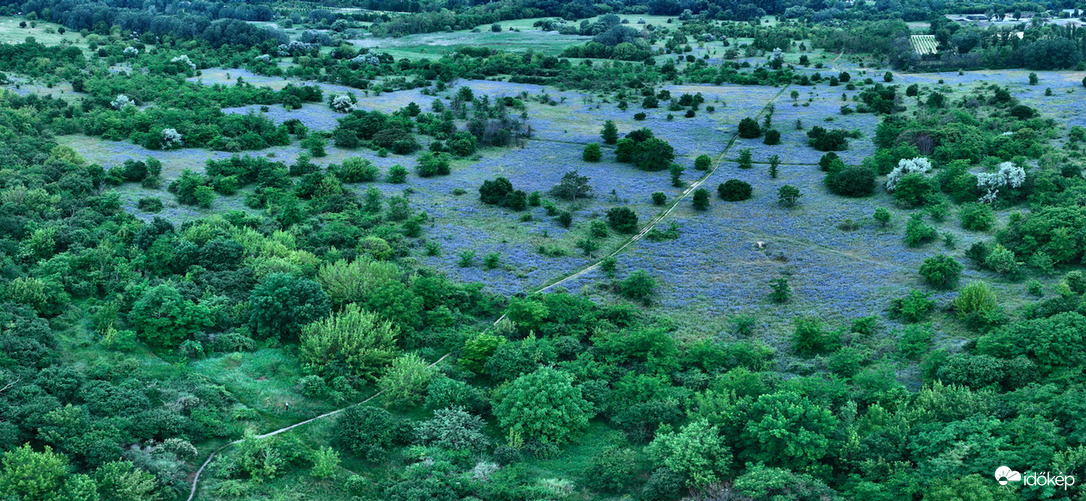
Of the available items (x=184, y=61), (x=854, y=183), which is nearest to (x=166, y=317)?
(x=854, y=183)

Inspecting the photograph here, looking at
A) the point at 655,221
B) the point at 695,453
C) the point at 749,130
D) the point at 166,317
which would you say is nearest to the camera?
the point at 695,453

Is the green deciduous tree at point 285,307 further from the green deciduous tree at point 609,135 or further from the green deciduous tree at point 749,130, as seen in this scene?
the green deciduous tree at point 749,130

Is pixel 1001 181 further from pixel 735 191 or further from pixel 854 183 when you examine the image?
pixel 735 191

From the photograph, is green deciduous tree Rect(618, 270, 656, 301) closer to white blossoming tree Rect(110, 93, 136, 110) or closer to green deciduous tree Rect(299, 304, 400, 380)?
green deciduous tree Rect(299, 304, 400, 380)

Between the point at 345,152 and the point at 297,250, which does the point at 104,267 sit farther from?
the point at 345,152

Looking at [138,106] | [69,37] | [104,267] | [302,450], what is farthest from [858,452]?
[69,37]

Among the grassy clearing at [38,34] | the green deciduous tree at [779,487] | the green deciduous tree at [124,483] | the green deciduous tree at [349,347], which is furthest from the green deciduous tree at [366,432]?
the grassy clearing at [38,34]

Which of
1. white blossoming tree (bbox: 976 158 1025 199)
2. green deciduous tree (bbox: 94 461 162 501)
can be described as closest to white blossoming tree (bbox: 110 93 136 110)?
green deciduous tree (bbox: 94 461 162 501)
